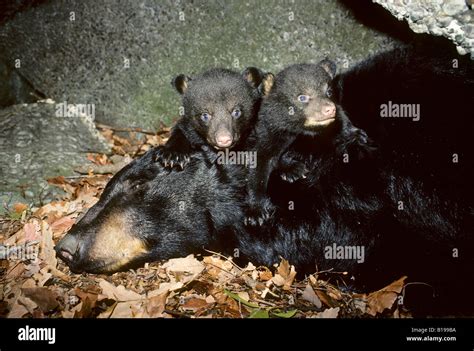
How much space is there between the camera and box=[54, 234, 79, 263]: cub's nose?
145 inches

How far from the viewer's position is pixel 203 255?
156 inches

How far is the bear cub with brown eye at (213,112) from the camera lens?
3906 mm

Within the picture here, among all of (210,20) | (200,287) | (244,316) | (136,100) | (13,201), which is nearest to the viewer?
(244,316)

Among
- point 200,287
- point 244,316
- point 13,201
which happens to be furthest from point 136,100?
point 244,316

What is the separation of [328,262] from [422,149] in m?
1.15

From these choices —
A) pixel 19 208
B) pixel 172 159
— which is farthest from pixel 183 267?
pixel 19 208

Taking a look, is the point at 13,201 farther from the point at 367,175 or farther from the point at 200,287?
the point at 367,175

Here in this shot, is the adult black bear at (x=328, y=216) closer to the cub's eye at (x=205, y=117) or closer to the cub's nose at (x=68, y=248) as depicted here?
the cub's nose at (x=68, y=248)

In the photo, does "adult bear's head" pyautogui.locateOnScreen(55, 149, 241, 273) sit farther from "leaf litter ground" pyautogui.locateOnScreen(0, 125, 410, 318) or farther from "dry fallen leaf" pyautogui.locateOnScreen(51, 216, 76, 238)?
"dry fallen leaf" pyautogui.locateOnScreen(51, 216, 76, 238)

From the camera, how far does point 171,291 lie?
11.8ft

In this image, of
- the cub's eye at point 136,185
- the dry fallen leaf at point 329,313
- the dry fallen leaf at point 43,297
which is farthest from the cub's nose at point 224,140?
the dry fallen leaf at point 43,297
